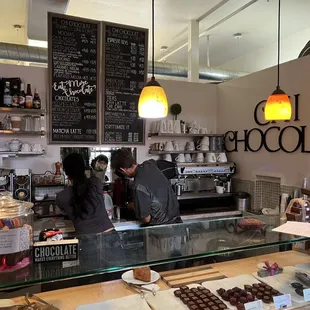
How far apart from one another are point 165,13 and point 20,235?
3814 mm

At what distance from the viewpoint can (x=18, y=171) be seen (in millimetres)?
3469

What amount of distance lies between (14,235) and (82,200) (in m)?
1.43

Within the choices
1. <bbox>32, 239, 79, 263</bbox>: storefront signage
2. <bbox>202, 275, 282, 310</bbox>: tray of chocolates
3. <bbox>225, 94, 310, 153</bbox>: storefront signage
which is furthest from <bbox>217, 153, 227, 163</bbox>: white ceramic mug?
<bbox>32, 239, 79, 263</bbox>: storefront signage

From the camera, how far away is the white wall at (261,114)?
11.0 ft

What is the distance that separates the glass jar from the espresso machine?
2.81m

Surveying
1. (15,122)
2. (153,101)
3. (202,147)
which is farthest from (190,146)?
(153,101)

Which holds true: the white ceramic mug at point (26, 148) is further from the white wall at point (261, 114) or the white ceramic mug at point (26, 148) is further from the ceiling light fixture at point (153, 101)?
the white wall at point (261, 114)

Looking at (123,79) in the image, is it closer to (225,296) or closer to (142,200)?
(142,200)

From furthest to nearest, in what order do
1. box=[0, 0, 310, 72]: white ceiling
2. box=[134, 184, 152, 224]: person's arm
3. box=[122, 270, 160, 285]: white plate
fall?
box=[0, 0, 310, 72]: white ceiling, box=[134, 184, 152, 224]: person's arm, box=[122, 270, 160, 285]: white plate

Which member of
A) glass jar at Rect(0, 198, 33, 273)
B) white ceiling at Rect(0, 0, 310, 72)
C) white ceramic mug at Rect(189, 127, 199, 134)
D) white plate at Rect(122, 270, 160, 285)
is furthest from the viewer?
white ceramic mug at Rect(189, 127, 199, 134)

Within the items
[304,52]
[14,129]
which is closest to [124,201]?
[14,129]

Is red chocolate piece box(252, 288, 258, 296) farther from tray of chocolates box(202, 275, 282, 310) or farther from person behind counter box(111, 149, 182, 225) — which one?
person behind counter box(111, 149, 182, 225)

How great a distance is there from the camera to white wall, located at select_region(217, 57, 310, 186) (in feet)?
11.0

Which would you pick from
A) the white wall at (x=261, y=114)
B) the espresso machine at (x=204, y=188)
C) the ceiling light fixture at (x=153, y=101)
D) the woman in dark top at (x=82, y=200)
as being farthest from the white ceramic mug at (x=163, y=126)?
the ceiling light fixture at (x=153, y=101)
